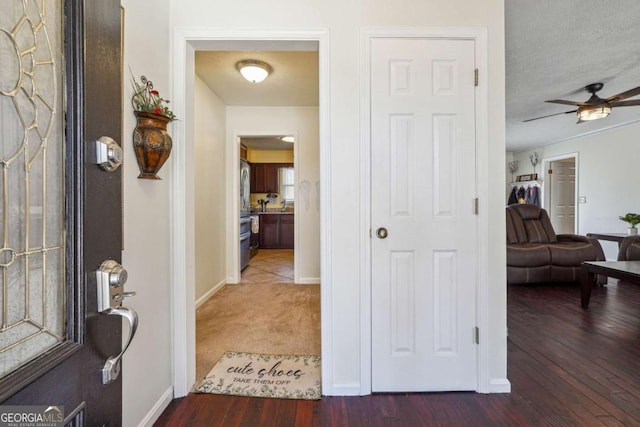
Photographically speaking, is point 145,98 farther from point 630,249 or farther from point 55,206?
point 630,249

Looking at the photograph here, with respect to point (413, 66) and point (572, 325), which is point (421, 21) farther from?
point (572, 325)

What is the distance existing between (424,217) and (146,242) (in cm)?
153

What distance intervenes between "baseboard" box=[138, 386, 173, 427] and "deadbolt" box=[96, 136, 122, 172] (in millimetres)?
1480

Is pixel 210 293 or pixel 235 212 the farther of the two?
pixel 235 212

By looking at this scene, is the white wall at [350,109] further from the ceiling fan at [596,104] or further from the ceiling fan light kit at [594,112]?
the ceiling fan light kit at [594,112]

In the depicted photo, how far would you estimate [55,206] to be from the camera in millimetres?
503

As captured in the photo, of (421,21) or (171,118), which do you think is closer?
(171,118)

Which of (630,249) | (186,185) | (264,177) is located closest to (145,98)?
(186,185)

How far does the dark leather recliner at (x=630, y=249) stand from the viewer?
3.65 metres

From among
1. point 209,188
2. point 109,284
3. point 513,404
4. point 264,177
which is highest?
point 264,177

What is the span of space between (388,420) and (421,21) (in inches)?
88.3

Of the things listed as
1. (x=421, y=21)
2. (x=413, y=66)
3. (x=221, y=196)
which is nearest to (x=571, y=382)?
(x=413, y=66)

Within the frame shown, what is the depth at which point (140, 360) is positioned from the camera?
1.45m

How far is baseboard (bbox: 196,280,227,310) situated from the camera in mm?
3246
